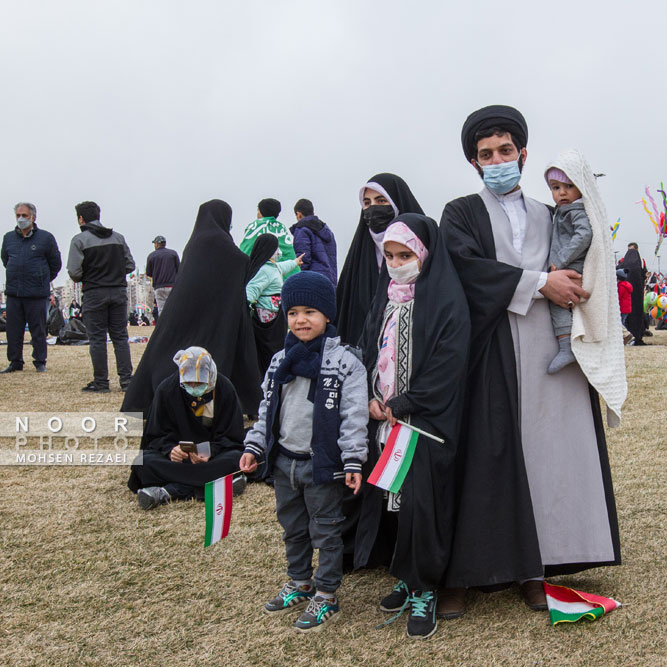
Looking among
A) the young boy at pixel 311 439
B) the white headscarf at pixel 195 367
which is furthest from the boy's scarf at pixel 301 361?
the white headscarf at pixel 195 367

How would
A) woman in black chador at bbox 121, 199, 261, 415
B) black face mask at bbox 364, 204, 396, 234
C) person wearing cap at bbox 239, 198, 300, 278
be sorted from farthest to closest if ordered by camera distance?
person wearing cap at bbox 239, 198, 300, 278, woman in black chador at bbox 121, 199, 261, 415, black face mask at bbox 364, 204, 396, 234

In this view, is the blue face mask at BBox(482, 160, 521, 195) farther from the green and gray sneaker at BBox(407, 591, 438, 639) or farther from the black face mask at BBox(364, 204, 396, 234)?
the green and gray sneaker at BBox(407, 591, 438, 639)

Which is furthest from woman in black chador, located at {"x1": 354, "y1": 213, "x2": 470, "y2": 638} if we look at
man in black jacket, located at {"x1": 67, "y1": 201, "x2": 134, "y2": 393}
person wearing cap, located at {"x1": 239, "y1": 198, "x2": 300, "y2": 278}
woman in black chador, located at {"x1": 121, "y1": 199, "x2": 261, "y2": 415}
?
man in black jacket, located at {"x1": 67, "y1": 201, "x2": 134, "y2": 393}

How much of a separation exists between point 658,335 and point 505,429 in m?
15.2

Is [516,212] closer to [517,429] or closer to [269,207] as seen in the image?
[517,429]

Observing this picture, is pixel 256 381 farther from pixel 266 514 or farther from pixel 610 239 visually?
pixel 610 239

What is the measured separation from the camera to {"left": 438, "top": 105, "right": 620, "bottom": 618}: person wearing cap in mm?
2543

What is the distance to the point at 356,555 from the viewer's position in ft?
8.75

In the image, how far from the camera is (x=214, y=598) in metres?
2.89

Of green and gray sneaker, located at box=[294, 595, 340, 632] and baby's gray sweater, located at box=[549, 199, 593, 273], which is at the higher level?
baby's gray sweater, located at box=[549, 199, 593, 273]

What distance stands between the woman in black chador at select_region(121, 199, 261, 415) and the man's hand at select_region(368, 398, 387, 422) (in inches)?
104

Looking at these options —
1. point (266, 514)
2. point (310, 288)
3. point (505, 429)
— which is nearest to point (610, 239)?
point (505, 429)

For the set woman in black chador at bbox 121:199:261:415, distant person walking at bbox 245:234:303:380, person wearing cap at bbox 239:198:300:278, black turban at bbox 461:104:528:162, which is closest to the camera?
black turban at bbox 461:104:528:162

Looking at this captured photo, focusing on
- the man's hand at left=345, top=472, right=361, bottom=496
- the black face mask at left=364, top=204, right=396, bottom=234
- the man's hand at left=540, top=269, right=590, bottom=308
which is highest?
the black face mask at left=364, top=204, right=396, bottom=234
